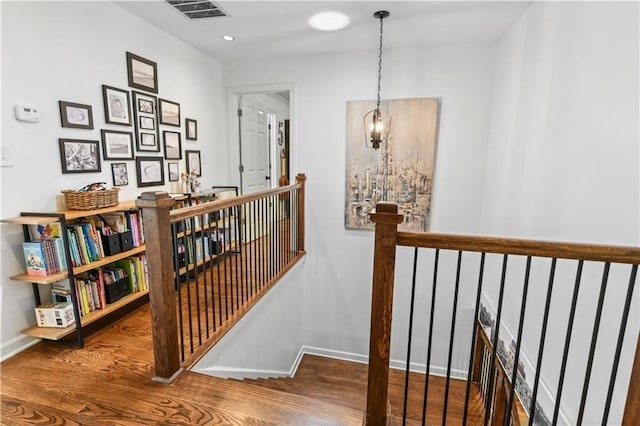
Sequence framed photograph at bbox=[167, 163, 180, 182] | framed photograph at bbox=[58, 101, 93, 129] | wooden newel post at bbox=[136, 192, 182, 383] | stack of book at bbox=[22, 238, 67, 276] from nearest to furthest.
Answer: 1. wooden newel post at bbox=[136, 192, 182, 383]
2. stack of book at bbox=[22, 238, 67, 276]
3. framed photograph at bbox=[58, 101, 93, 129]
4. framed photograph at bbox=[167, 163, 180, 182]

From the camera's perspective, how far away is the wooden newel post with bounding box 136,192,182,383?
155cm

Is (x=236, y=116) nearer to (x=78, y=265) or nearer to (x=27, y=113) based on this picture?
(x=27, y=113)

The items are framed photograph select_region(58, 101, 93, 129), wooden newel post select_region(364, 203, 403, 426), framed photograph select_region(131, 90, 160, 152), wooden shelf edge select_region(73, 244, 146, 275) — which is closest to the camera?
wooden newel post select_region(364, 203, 403, 426)

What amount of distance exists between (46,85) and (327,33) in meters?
2.32

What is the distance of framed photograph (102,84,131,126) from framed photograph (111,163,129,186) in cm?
Answer: 35

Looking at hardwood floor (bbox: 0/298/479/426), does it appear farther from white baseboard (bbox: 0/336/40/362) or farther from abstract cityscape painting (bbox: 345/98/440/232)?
abstract cityscape painting (bbox: 345/98/440/232)

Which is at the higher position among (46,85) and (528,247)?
(46,85)

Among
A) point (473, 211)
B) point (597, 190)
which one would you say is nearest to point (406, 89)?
point (473, 211)

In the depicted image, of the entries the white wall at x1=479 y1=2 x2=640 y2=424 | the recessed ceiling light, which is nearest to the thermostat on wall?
the recessed ceiling light

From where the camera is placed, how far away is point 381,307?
1344 mm

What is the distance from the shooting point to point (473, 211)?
347 cm

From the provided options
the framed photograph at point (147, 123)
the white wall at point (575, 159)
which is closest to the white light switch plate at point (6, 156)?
the framed photograph at point (147, 123)

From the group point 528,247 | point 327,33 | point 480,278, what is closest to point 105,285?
point 480,278

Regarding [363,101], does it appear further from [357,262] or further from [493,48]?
[357,262]
